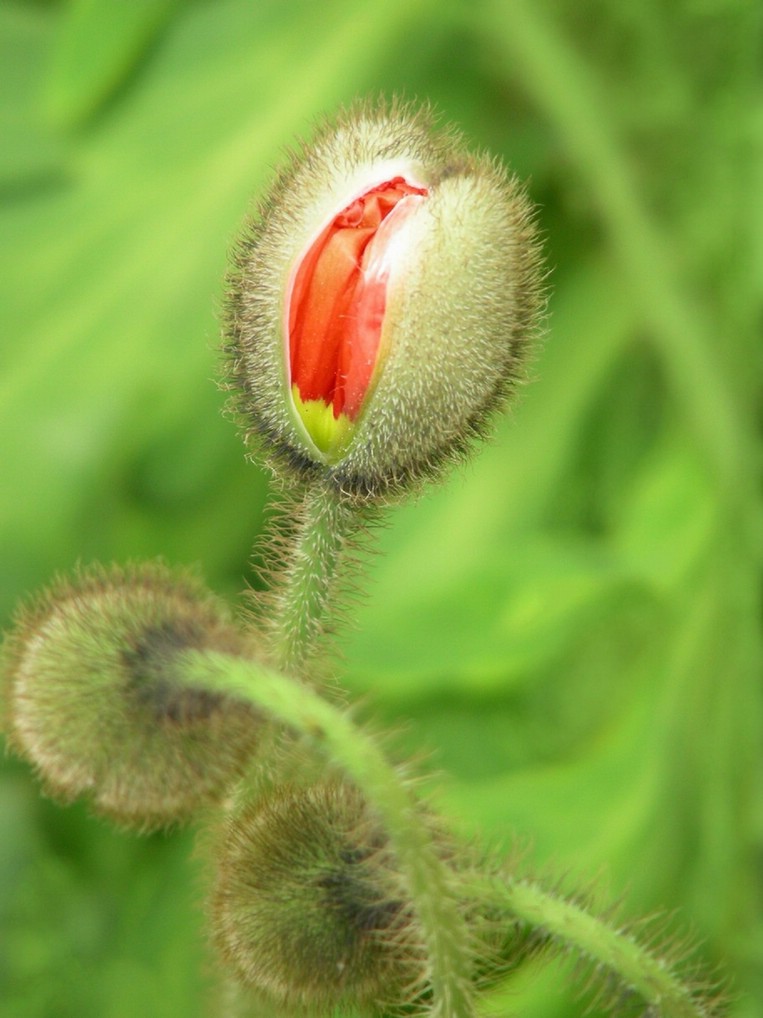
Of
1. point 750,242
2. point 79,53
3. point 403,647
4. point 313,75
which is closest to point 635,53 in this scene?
point 750,242

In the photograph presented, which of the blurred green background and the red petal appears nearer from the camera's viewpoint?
the red petal

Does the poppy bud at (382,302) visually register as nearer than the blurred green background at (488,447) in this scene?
Yes

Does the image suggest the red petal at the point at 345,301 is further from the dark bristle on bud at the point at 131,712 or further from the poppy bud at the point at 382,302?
the dark bristle on bud at the point at 131,712

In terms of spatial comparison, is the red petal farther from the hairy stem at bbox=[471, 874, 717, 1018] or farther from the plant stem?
the hairy stem at bbox=[471, 874, 717, 1018]

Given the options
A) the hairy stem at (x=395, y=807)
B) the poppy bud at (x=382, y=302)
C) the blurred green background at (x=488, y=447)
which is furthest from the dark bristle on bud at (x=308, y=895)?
the blurred green background at (x=488, y=447)

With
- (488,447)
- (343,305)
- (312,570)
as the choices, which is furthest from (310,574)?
(488,447)

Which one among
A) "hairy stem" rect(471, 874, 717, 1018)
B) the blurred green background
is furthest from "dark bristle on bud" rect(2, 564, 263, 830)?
the blurred green background
